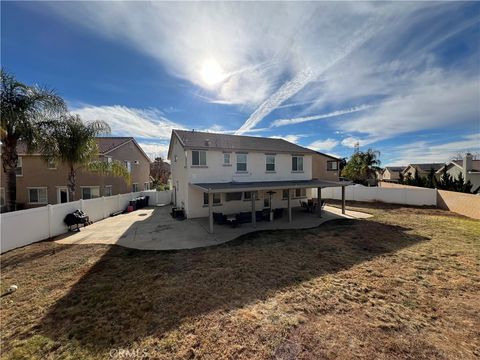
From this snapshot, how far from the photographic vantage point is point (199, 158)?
15406 mm

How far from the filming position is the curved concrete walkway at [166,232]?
10289 millimetres

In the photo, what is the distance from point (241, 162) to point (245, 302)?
1232cm

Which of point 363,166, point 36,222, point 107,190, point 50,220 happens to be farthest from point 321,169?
point 36,222

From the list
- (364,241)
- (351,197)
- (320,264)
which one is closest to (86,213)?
(320,264)

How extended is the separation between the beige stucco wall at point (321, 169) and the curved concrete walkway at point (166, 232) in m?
15.2

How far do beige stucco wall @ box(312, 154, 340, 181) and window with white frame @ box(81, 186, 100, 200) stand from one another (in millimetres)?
27838

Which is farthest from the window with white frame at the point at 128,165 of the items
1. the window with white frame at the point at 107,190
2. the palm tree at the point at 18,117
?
the palm tree at the point at 18,117

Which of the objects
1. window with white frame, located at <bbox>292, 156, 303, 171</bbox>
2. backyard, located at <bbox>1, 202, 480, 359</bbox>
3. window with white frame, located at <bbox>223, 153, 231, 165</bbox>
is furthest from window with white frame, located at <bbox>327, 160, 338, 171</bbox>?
backyard, located at <bbox>1, 202, 480, 359</bbox>

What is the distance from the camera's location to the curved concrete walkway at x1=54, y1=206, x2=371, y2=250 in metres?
10.3

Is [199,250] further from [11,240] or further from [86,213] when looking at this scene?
[86,213]

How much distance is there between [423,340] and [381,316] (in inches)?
30.9

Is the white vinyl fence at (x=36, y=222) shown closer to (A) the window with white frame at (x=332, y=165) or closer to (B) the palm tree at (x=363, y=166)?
(A) the window with white frame at (x=332, y=165)

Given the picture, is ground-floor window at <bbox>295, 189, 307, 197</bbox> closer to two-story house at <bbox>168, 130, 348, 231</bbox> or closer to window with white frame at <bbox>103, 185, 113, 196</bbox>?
two-story house at <bbox>168, 130, 348, 231</bbox>

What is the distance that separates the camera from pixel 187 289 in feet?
19.5
